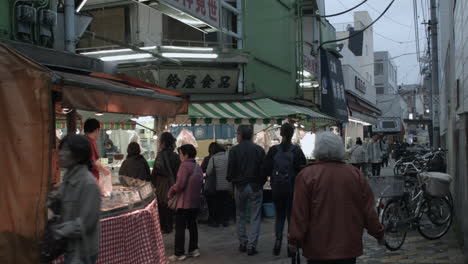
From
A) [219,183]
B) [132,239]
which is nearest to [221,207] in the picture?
[219,183]

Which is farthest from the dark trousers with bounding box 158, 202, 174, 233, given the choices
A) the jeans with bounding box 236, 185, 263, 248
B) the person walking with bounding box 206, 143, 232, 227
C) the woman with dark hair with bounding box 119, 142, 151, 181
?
the jeans with bounding box 236, 185, 263, 248

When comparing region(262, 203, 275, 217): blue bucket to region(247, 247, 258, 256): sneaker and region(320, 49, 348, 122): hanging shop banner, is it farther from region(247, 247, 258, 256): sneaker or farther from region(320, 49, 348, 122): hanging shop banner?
region(320, 49, 348, 122): hanging shop banner

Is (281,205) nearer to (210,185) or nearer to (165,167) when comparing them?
(165,167)

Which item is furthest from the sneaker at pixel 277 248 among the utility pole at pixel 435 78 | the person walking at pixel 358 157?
the utility pole at pixel 435 78

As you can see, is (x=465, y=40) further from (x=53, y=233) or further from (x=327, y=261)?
(x=53, y=233)

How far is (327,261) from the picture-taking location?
3.91 meters

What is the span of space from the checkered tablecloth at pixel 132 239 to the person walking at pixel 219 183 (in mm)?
3401

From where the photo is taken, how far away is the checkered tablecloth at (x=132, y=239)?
17.4 ft

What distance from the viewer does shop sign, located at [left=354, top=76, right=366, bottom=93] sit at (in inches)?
1318

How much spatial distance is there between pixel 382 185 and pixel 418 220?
1.08 metres

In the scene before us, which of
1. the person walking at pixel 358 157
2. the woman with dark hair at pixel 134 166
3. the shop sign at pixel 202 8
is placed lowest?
the person walking at pixel 358 157

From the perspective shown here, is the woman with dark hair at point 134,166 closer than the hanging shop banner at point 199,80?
Yes

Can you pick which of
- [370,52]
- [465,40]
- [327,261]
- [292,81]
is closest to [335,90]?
[292,81]

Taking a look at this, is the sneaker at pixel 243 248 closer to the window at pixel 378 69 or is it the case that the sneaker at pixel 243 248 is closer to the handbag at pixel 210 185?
the handbag at pixel 210 185
